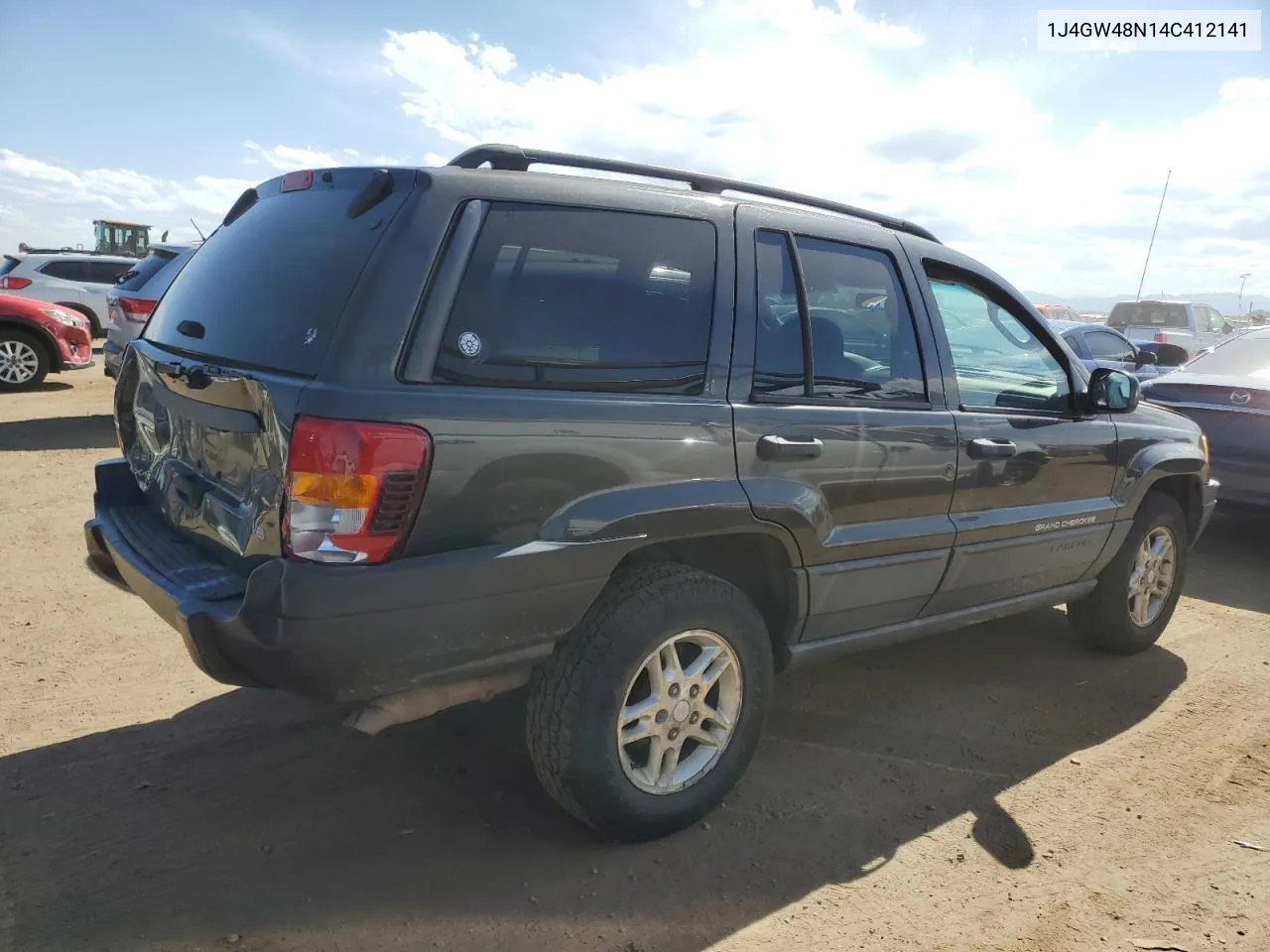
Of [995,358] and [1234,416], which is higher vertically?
[995,358]

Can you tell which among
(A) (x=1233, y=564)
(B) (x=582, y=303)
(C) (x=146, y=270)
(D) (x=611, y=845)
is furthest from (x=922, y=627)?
(C) (x=146, y=270)

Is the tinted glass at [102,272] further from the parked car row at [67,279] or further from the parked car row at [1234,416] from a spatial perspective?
the parked car row at [1234,416]

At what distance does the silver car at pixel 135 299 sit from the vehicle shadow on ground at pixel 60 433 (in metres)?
0.60

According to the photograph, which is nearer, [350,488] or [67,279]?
[350,488]

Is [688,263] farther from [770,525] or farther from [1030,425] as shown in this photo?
[1030,425]

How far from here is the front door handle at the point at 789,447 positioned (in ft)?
9.16

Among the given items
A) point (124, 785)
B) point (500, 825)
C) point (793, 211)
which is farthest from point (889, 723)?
point (124, 785)

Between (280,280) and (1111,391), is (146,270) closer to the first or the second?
(280,280)

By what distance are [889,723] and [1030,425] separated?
1304 mm

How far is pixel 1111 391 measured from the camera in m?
3.96

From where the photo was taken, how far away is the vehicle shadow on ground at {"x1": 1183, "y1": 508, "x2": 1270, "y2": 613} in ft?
18.6

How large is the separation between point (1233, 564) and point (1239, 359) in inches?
67.3

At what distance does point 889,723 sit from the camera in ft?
12.2

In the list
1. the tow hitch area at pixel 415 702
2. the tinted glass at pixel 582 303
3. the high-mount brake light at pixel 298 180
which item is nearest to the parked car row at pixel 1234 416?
the tinted glass at pixel 582 303
